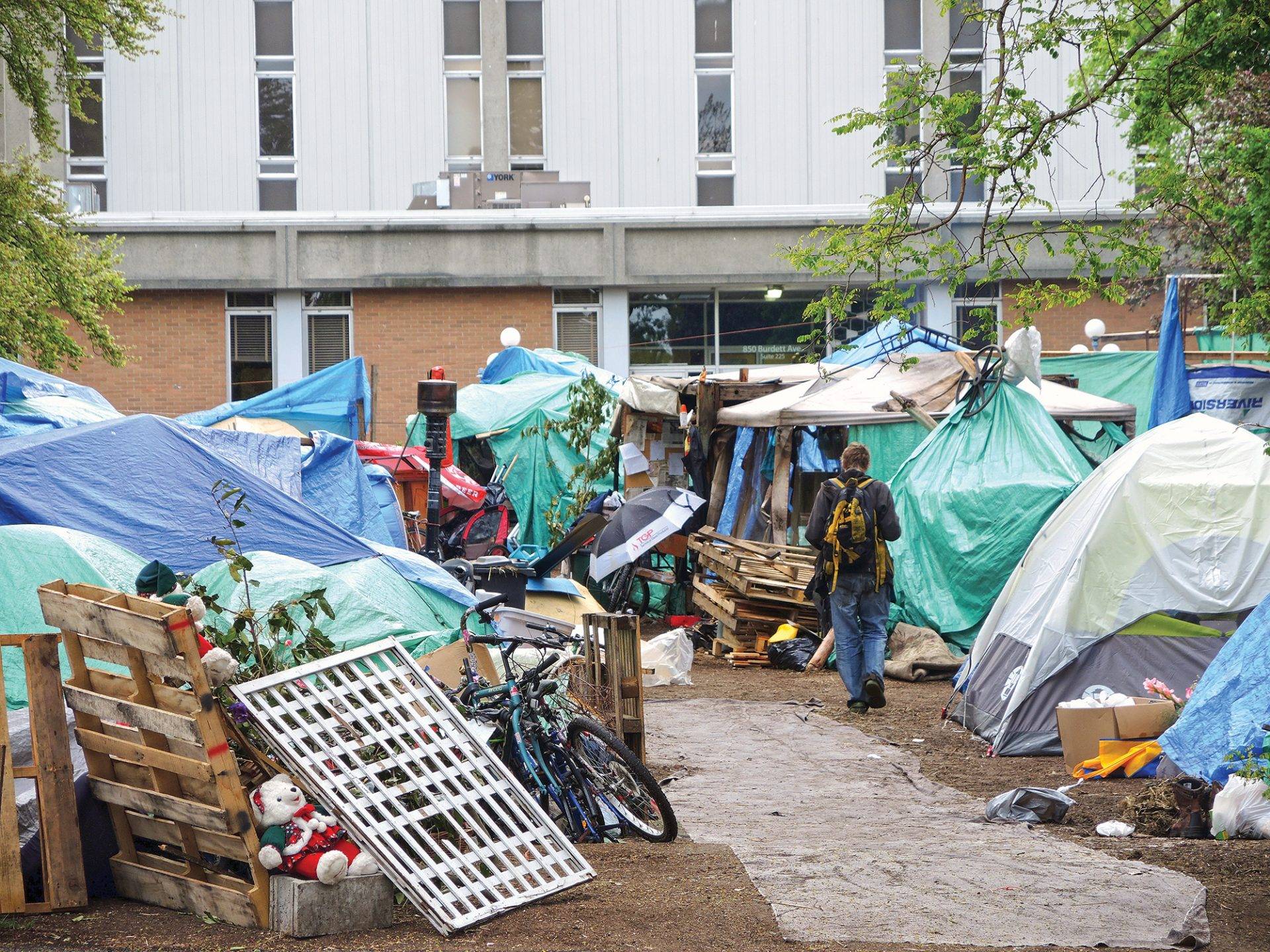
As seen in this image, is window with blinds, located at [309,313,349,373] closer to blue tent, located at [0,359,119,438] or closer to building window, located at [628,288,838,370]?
building window, located at [628,288,838,370]

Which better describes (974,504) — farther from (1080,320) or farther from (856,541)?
(1080,320)

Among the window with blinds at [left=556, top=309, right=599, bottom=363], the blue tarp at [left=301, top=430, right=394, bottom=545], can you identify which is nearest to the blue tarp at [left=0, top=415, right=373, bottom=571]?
the blue tarp at [left=301, top=430, right=394, bottom=545]

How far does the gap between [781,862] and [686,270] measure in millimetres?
20324

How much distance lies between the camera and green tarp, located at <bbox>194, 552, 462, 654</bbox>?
8641 millimetres

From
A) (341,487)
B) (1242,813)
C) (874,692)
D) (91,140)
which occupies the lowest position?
(874,692)

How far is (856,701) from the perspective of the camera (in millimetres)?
10281

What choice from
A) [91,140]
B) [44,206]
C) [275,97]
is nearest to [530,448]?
[44,206]

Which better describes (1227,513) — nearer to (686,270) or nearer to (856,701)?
(856,701)

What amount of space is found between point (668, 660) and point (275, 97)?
18.9 metres

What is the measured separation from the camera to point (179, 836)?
16.4 feet

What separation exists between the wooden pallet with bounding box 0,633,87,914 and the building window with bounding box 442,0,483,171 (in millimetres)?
22901

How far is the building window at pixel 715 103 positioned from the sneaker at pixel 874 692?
716 inches

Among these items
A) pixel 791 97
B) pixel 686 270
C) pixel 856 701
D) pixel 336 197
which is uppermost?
pixel 791 97

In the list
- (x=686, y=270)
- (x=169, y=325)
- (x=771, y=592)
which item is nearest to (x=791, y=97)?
(x=686, y=270)
